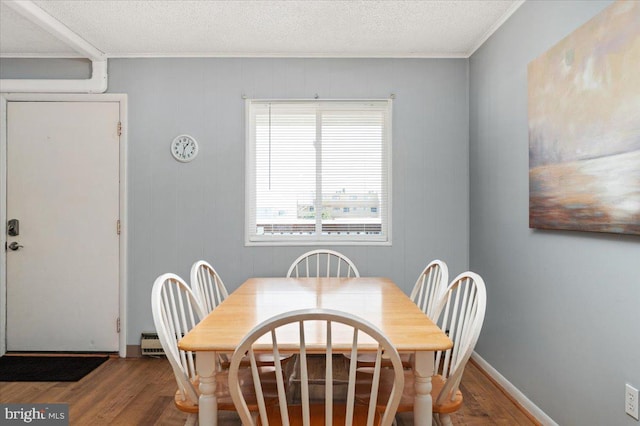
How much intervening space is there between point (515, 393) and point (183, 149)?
3.00 meters

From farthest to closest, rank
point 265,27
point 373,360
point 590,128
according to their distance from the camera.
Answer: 1. point 265,27
2. point 373,360
3. point 590,128

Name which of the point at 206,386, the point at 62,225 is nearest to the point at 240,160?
the point at 62,225

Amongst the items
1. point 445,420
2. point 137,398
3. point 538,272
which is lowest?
point 137,398

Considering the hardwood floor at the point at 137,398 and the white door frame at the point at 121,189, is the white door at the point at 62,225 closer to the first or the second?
the white door frame at the point at 121,189

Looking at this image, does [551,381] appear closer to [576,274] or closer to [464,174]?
[576,274]

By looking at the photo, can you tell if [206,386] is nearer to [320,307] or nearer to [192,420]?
[192,420]

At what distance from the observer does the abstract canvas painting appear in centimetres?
156

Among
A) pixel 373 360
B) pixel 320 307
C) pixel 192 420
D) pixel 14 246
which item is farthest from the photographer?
pixel 14 246

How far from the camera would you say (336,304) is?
1.95m

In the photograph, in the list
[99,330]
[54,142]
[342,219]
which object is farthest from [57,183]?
[342,219]

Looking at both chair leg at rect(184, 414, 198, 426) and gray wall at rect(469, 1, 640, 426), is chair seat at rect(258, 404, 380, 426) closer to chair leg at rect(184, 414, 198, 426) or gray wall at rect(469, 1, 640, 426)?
chair leg at rect(184, 414, 198, 426)

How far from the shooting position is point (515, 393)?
2506 millimetres

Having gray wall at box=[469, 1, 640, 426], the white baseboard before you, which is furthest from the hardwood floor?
gray wall at box=[469, 1, 640, 426]

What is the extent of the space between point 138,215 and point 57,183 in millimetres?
718
